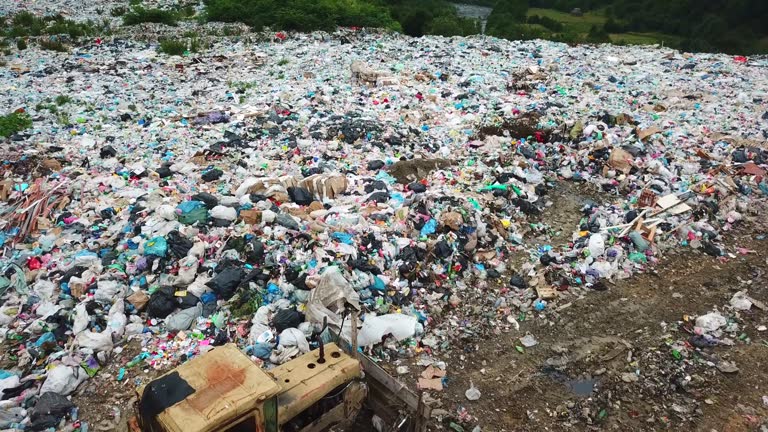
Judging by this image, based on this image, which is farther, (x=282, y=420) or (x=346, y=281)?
(x=346, y=281)

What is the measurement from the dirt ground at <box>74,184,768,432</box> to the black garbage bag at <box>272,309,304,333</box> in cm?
93

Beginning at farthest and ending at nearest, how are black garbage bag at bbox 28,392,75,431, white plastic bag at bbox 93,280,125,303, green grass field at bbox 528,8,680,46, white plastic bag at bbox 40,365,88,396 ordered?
green grass field at bbox 528,8,680,46, white plastic bag at bbox 93,280,125,303, white plastic bag at bbox 40,365,88,396, black garbage bag at bbox 28,392,75,431

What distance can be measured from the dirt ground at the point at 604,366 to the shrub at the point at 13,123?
5.56m

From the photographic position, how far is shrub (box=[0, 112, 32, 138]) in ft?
25.7

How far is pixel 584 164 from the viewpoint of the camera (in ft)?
25.4

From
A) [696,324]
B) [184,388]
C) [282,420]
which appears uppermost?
[184,388]

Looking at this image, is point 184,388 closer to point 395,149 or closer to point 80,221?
point 80,221

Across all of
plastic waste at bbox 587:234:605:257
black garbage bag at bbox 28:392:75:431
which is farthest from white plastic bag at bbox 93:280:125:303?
plastic waste at bbox 587:234:605:257

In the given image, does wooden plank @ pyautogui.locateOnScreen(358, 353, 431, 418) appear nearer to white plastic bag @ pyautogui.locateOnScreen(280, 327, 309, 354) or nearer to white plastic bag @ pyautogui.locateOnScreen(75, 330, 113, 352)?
white plastic bag @ pyautogui.locateOnScreen(280, 327, 309, 354)

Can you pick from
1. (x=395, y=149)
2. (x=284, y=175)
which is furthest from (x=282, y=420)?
(x=395, y=149)

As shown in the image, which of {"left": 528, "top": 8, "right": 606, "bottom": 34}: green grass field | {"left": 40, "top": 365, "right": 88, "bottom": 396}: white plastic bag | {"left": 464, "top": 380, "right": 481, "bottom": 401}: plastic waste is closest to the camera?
{"left": 40, "top": 365, "right": 88, "bottom": 396}: white plastic bag

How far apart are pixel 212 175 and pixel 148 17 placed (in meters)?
12.2

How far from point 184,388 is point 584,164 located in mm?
6759

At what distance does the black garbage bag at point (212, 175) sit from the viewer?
22.0ft
